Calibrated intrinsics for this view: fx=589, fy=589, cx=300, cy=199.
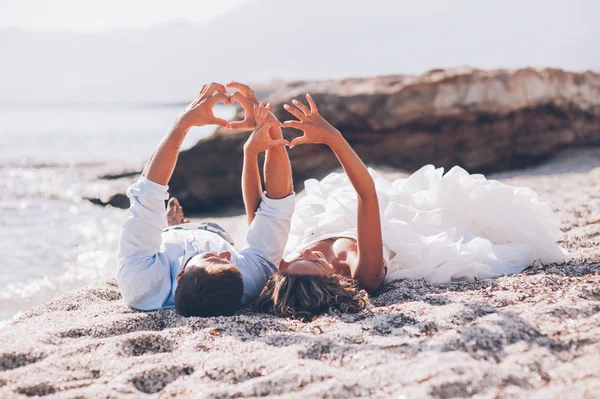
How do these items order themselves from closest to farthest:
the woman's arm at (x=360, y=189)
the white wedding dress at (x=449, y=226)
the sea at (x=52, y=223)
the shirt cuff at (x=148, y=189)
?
the shirt cuff at (x=148, y=189)
the woman's arm at (x=360, y=189)
the white wedding dress at (x=449, y=226)
the sea at (x=52, y=223)

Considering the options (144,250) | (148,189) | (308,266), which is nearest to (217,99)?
(148,189)

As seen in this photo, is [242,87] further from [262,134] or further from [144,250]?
[144,250]

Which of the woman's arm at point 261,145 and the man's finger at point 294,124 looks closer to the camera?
the man's finger at point 294,124

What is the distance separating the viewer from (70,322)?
3.20 m

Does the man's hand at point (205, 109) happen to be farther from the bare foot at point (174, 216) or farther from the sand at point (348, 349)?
the bare foot at point (174, 216)

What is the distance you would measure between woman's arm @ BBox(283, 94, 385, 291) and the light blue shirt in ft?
1.58

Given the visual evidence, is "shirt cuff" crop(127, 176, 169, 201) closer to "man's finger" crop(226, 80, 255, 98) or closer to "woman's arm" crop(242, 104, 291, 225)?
"woman's arm" crop(242, 104, 291, 225)

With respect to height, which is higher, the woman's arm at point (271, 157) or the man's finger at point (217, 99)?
the man's finger at point (217, 99)

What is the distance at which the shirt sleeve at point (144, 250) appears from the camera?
3.33m

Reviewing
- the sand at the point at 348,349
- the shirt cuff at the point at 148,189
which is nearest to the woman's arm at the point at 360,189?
the sand at the point at 348,349

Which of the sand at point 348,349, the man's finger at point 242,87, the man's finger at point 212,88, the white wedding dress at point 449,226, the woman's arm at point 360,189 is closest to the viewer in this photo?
the sand at point 348,349

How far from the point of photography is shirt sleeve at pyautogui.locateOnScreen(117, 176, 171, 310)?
3.33 m

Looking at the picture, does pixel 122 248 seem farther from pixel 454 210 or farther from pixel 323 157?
pixel 323 157

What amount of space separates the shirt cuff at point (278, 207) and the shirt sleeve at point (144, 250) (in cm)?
64
